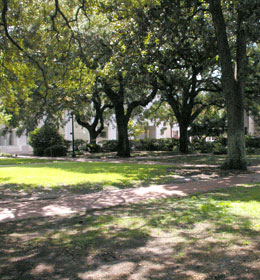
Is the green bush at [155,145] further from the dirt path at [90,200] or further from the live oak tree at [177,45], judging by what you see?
the dirt path at [90,200]

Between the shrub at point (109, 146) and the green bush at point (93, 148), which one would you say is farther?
the shrub at point (109, 146)

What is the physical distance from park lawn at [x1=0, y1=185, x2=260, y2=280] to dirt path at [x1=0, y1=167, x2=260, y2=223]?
0.60m

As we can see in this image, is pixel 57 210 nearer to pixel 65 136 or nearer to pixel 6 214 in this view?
pixel 6 214

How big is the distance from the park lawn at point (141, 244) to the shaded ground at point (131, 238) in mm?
11

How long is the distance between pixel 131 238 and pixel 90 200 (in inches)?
140

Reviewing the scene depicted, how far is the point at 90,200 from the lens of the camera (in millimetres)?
8375

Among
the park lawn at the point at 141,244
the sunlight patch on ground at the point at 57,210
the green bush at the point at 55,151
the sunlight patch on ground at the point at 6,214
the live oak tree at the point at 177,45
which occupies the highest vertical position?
the live oak tree at the point at 177,45

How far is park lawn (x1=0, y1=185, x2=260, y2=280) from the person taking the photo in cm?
373

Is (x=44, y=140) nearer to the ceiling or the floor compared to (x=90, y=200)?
nearer to the ceiling

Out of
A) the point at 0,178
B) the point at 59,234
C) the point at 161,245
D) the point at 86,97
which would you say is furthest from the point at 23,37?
the point at 86,97

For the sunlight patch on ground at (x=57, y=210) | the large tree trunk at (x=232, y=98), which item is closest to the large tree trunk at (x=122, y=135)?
the large tree trunk at (x=232, y=98)

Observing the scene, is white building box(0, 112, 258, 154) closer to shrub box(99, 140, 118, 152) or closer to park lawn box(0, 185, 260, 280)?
shrub box(99, 140, 118, 152)

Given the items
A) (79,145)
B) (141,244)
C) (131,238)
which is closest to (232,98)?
(131,238)

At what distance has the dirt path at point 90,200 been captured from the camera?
7.08 metres
